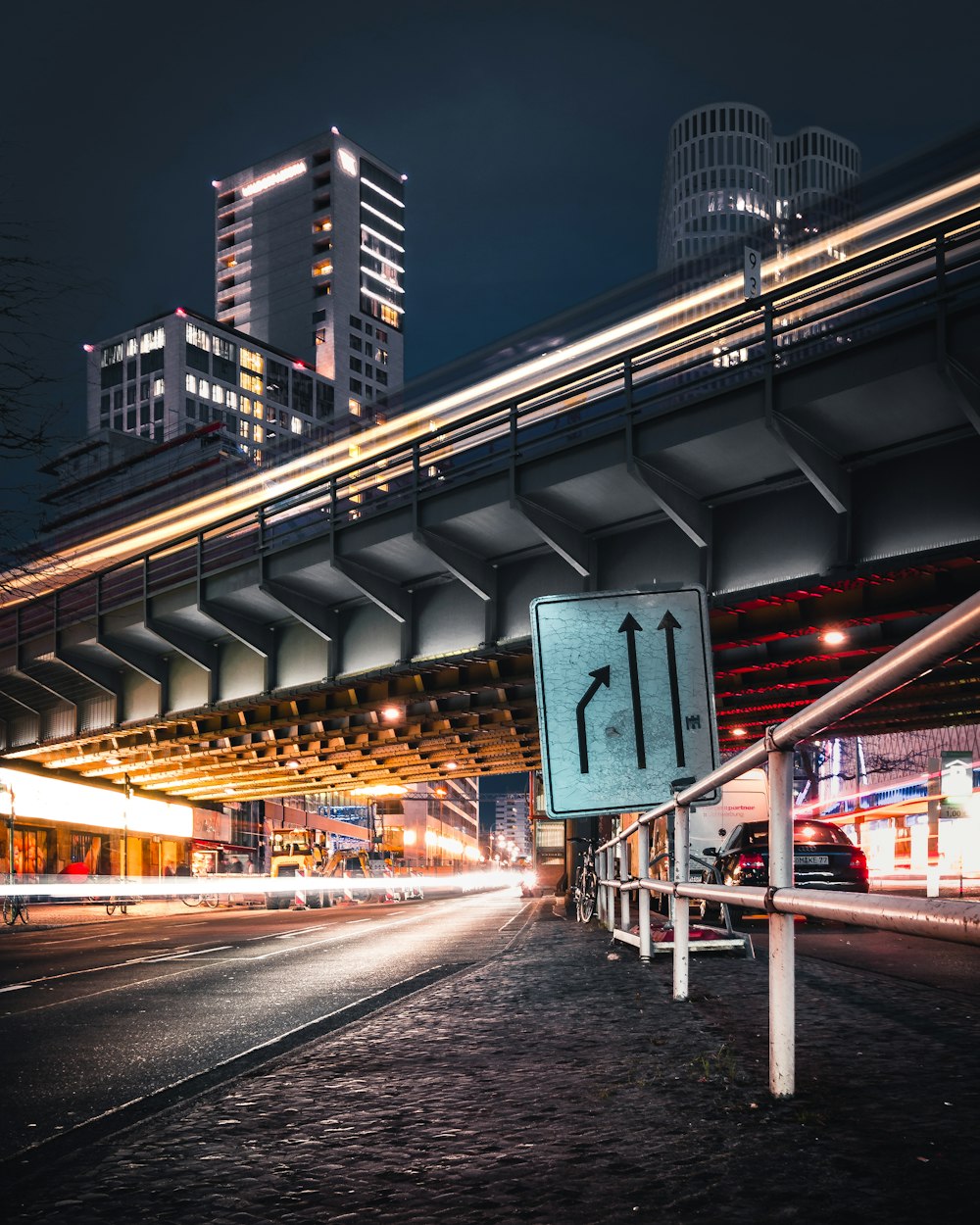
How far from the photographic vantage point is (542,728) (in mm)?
7711

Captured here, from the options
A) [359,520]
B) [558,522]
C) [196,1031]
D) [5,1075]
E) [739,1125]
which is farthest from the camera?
[359,520]

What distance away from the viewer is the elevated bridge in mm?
15977

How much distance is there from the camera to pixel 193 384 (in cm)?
14925

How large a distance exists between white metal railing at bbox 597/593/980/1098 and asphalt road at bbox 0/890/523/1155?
2.65m

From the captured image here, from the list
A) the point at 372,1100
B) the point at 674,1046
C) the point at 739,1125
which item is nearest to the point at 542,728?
the point at 674,1046

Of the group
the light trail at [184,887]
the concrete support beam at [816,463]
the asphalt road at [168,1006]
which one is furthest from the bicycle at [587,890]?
the light trail at [184,887]

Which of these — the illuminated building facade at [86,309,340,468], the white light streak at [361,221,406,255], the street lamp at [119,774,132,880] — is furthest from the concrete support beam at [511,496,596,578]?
the white light streak at [361,221,406,255]

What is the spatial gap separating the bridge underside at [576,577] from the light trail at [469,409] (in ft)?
4.19

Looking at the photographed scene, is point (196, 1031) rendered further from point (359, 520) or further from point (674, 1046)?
point (359, 520)

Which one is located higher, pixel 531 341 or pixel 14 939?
pixel 531 341

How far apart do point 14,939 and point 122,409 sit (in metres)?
140

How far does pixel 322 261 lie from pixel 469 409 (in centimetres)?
15064

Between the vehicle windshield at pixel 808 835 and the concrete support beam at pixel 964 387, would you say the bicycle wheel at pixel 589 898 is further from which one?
the concrete support beam at pixel 964 387

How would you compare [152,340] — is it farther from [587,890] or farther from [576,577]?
[587,890]
